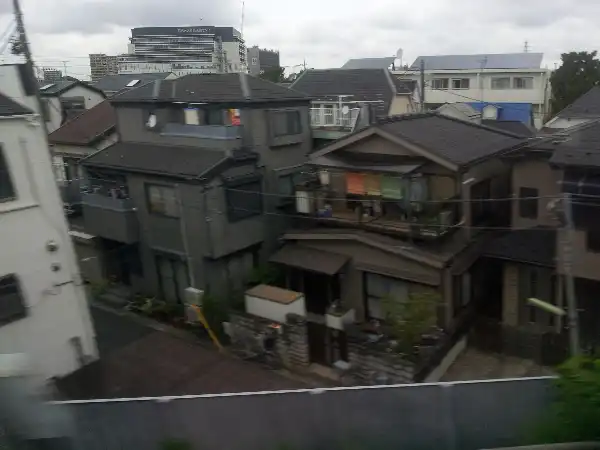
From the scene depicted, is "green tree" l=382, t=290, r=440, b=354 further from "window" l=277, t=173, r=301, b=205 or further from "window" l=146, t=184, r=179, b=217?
"window" l=146, t=184, r=179, b=217

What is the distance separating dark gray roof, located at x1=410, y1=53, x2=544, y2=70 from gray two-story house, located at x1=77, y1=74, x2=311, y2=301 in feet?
102

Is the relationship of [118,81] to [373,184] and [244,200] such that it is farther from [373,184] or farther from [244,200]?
[373,184]

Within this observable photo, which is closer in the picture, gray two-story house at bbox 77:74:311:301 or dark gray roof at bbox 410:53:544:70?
gray two-story house at bbox 77:74:311:301

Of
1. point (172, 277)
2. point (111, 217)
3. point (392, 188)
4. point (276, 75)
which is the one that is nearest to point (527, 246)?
point (392, 188)

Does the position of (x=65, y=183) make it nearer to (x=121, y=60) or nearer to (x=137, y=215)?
(x=137, y=215)

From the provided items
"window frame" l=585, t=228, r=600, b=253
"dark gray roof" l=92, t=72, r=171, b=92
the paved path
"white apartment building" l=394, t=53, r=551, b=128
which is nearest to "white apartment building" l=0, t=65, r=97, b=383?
the paved path

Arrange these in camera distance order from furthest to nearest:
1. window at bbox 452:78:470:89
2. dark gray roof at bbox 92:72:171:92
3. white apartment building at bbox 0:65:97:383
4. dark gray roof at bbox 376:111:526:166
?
window at bbox 452:78:470:89, dark gray roof at bbox 92:72:171:92, dark gray roof at bbox 376:111:526:166, white apartment building at bbox 0:65:97:383

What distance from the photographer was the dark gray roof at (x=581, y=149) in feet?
37.7

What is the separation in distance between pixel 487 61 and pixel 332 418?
4503 centimetres

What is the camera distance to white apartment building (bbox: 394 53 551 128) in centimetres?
4162

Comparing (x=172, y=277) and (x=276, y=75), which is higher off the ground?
(x=276, y=75)

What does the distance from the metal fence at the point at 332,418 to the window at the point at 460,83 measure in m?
→ 42.9

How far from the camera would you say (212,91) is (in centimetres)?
1741

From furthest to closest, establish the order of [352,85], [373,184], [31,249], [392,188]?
[352,85] → [373,184] → [392,188] → [31,249]
